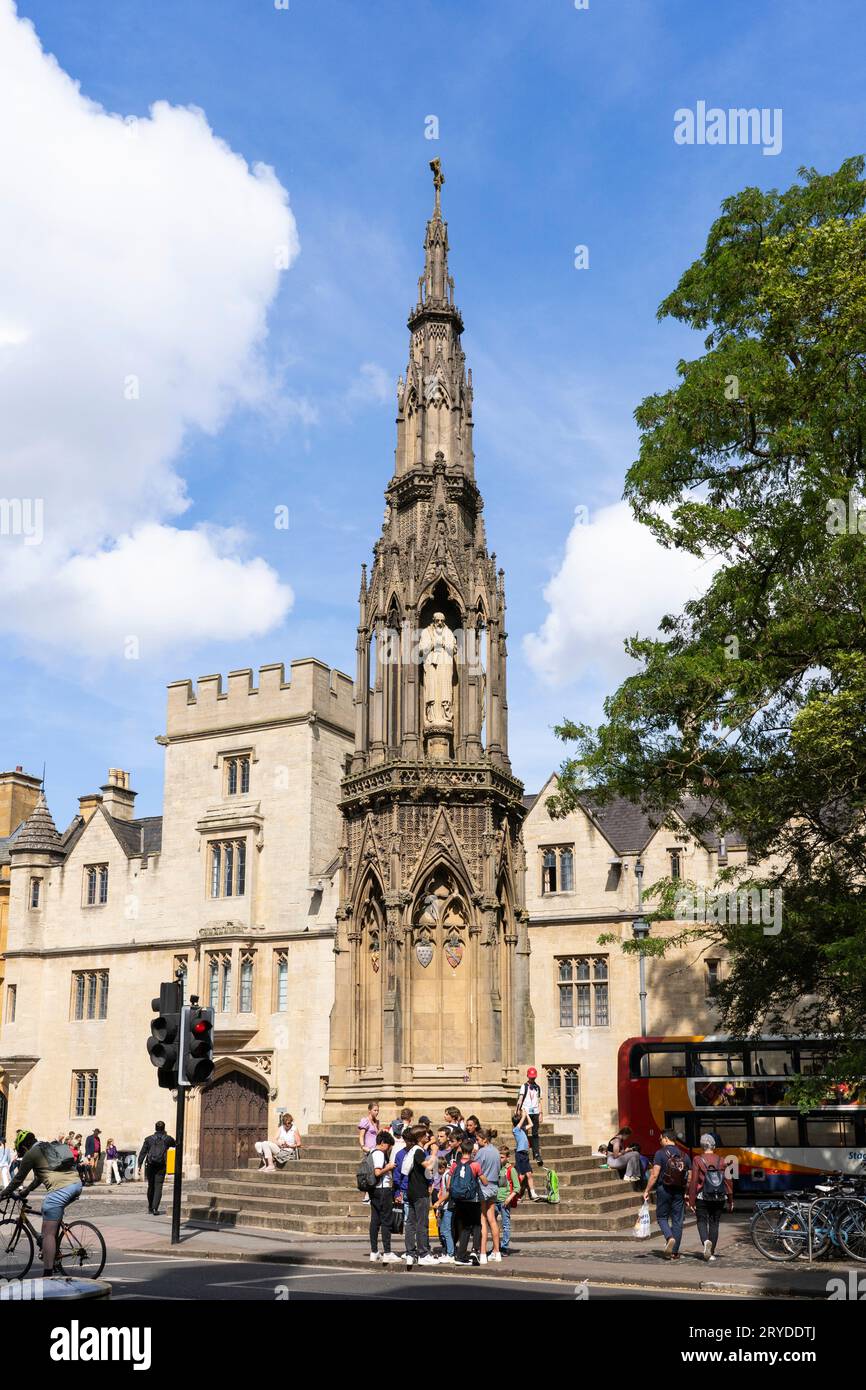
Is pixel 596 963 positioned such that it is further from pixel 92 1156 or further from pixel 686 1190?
pixel 686 1190

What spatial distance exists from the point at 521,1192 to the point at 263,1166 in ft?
25.5

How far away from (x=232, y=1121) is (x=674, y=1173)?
27.1m

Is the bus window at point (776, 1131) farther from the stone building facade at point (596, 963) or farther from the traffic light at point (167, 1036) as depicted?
the traffic light at point (167, 1036)

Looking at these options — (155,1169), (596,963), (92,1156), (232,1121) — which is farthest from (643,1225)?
(232,1121)

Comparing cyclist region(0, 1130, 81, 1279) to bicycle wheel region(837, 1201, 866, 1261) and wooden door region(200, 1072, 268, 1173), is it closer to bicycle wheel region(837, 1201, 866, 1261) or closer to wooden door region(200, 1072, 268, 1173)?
bicycle wheel region(837, 1201, 866, 1261)

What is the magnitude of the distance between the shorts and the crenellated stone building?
8701 mm

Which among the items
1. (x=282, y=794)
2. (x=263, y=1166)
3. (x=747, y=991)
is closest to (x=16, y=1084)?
(x=282, y=794)

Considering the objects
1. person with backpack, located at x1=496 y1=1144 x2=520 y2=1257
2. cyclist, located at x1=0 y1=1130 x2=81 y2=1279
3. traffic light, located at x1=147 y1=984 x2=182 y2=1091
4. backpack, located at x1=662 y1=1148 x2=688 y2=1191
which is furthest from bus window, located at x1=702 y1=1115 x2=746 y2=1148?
cyclist, located at x1=0 y1=1130 x2=81 y2=1279

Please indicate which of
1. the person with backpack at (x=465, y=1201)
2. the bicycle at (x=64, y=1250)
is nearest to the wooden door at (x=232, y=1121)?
the person with backpack at (x=465, y=1201)

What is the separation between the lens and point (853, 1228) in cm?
1633

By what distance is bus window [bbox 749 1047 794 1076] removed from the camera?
2775 cm

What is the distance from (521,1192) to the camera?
19.7m

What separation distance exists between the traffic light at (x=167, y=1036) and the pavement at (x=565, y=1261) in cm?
224
